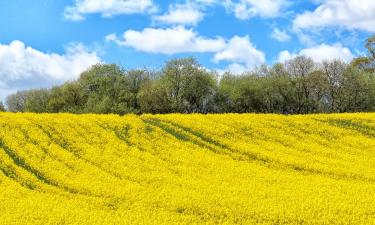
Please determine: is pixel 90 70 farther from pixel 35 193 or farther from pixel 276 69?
pixel 35 193

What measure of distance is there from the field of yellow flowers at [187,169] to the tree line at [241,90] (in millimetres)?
57230

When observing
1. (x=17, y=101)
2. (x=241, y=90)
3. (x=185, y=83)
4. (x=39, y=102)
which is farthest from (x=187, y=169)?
(x=17, y=101)

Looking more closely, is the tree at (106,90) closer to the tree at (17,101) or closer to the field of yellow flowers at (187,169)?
the tree at (17,101)

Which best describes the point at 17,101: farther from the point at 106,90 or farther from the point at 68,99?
the point at 106,90

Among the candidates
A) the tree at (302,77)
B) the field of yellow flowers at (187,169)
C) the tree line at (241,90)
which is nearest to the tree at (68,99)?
the tree line at (241,90)

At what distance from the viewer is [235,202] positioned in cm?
2734

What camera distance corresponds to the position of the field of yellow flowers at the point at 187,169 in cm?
2588

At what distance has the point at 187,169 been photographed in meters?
34.9

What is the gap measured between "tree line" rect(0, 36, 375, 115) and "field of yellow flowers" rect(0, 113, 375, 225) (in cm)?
5723

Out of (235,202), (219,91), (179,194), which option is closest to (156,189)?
(179,194)

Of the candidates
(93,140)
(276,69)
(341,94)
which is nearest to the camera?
(93,140)

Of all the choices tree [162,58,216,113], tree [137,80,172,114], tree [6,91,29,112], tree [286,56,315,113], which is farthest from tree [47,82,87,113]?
tree [286,56,315,113]

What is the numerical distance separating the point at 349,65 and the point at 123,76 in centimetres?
4573

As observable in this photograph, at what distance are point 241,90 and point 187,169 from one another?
248 feet
